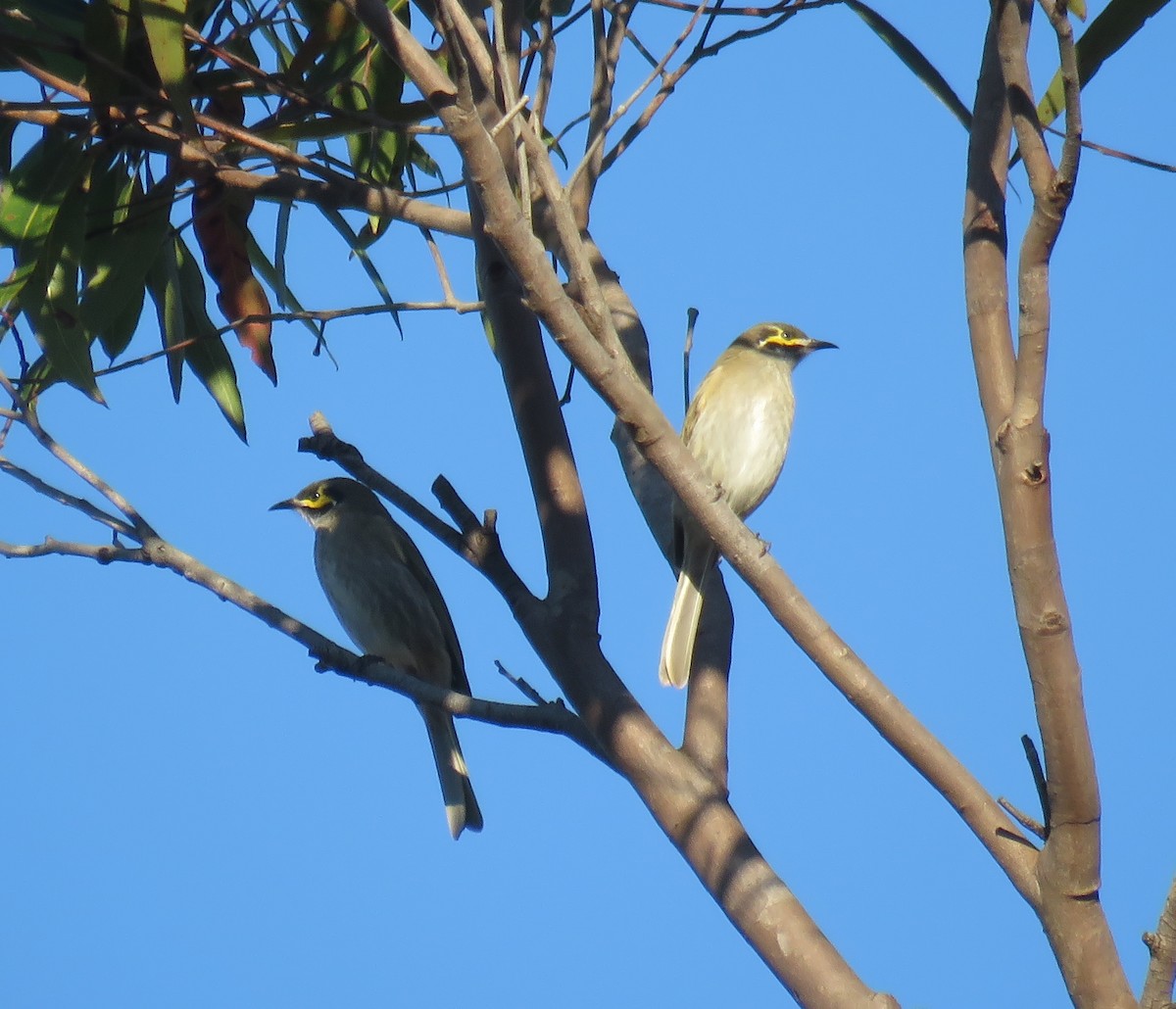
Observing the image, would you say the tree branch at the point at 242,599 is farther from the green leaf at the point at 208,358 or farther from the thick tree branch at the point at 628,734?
the green leaf at the point at 208,358

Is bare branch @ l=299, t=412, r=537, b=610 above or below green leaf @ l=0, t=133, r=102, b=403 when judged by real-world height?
below

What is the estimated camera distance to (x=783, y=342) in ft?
16.9

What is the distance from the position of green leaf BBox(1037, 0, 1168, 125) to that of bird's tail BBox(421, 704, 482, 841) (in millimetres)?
3268

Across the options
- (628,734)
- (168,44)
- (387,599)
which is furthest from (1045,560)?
(387,599)

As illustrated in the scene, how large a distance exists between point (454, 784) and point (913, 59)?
3.10 meters

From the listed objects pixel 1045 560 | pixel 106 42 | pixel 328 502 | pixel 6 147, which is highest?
pixel 328 502

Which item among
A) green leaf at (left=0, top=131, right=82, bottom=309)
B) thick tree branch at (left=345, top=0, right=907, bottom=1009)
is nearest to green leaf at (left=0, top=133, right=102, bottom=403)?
green leaf at (left=0, top=131, right=82, bottom=309)

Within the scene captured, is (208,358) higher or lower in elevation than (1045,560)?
higher

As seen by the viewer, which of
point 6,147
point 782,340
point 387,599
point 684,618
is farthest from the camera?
point 387,599

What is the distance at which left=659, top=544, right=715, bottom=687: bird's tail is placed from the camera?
3658mm

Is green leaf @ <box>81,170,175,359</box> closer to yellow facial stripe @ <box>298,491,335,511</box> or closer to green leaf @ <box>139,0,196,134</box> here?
green leaf @ <box>139,0,196,134</box>

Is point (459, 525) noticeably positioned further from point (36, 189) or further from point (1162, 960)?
point (1162, 960)

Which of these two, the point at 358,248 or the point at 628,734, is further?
the point at 358,248

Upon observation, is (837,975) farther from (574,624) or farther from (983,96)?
(983,96)
